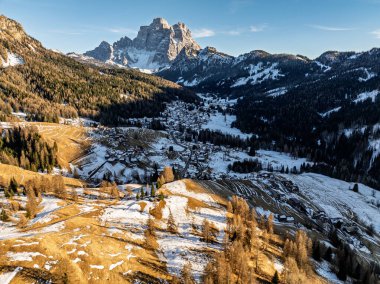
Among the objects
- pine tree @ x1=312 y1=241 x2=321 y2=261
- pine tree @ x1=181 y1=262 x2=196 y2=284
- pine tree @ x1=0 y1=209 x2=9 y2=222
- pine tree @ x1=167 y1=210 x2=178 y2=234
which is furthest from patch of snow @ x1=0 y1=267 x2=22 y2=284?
pine tree @ x1=312 y1=241 x2=321 y2=261

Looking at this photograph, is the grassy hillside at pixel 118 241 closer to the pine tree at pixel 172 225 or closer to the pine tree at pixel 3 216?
the pine tree at pixel 172 225

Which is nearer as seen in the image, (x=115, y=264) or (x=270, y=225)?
(x=115, y=264)

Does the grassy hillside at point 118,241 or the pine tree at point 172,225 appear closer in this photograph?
the grassy hillside at point 118,241

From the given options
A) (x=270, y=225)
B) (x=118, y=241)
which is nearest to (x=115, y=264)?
(x=118, y=241)

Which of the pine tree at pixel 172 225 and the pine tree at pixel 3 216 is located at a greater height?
the pine tree at pixel 3 216

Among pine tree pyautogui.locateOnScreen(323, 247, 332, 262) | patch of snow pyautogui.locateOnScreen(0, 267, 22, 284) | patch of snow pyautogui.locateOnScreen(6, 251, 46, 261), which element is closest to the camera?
patch of snow pyautogui.locateOnScreen(0, 267, 22, 284)

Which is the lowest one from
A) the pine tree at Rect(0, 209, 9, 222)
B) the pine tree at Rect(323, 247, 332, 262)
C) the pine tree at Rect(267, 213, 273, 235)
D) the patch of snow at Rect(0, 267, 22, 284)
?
the pine tree at Rect(323, 247, 332, 262)

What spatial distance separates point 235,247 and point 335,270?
48.1m

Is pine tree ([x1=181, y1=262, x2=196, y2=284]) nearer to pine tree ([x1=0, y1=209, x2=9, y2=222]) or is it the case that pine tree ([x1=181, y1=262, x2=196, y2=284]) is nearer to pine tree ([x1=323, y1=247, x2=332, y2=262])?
pine tree ([x1=0, y1=209, x2=9, y2=222])

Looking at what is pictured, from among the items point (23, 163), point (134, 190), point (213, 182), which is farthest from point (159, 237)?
point (23, 163)

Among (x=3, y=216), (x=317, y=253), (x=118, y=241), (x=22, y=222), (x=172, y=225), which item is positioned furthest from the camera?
(x=317, y=253)

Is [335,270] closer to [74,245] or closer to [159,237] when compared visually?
[159,237]

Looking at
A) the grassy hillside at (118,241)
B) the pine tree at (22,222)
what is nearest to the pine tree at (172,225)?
the grassy hillside at (118,241)

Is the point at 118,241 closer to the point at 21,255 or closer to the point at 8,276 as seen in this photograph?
the point at 21,255
